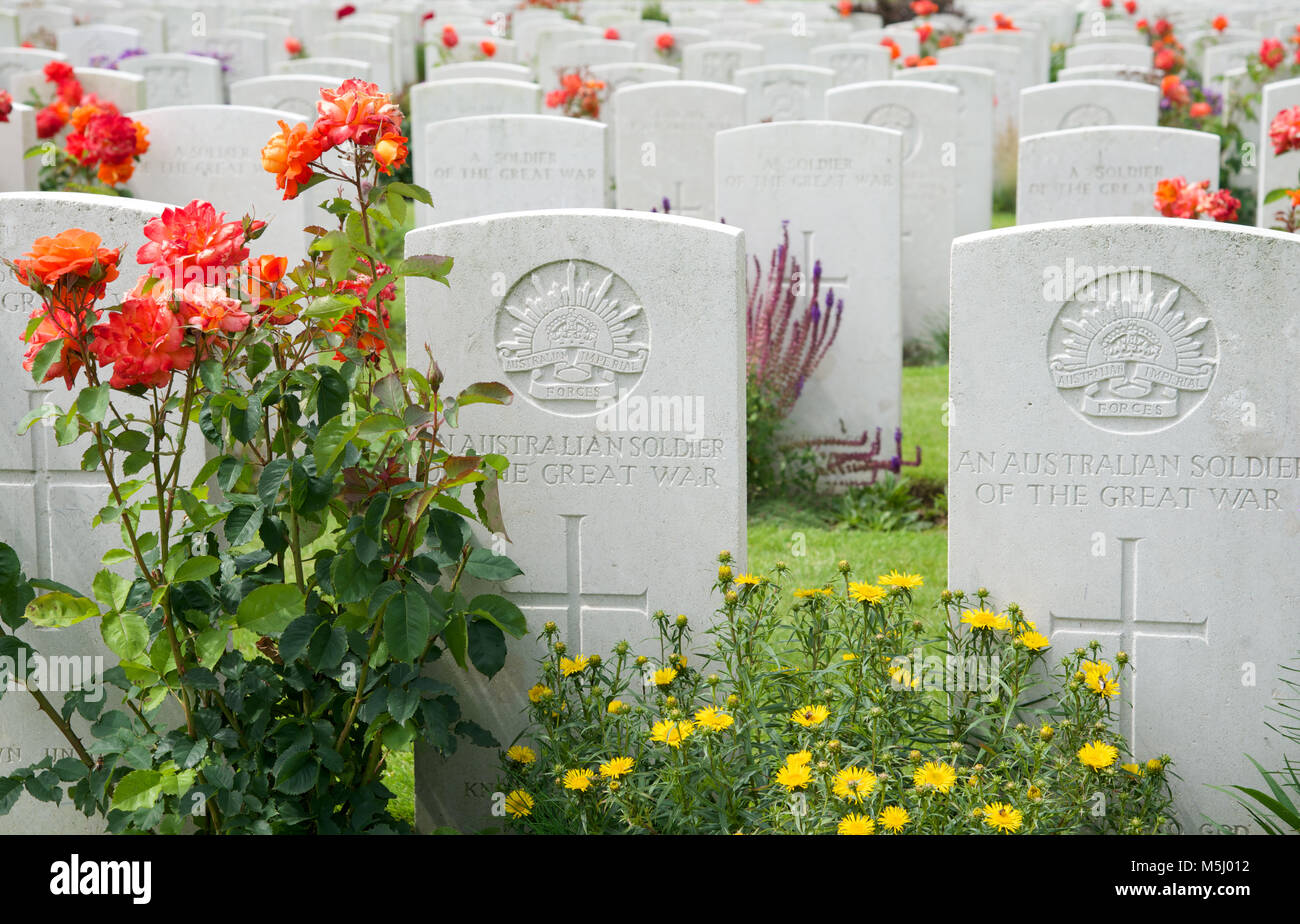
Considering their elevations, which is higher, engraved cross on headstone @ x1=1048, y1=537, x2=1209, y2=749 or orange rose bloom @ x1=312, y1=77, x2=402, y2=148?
orange rose bloom @ x1=312, y1=77, x2=402, y2=148

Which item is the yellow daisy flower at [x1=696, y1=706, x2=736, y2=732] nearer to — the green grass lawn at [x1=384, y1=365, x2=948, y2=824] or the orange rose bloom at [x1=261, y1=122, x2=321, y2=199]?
the orange rose bloom at [x1=261, y1=122, x2=321, y2=199]

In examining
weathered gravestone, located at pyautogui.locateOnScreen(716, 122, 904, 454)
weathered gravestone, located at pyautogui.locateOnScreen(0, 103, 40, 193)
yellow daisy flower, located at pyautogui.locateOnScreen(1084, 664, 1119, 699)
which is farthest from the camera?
weathered gravestone, located at pyautogui.locateOnScreen(0, 103, 40, 193)

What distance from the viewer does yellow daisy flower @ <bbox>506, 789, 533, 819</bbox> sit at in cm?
307

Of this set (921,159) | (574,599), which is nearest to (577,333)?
(574,599)

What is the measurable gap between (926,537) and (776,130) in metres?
1.76

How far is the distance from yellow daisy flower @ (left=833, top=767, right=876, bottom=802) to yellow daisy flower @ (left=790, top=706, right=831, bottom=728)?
0.12m

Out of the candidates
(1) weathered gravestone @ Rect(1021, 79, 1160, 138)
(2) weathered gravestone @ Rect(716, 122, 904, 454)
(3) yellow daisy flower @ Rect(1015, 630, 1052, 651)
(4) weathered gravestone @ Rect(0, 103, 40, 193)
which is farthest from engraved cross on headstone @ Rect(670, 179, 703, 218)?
(3) yellow daisy flower @ Rect(1015, 630, 1052, 651)

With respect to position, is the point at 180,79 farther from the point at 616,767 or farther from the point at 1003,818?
the point at 1003,818

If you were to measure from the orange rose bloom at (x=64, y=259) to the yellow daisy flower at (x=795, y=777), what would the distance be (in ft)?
5.03

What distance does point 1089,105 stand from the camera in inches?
322

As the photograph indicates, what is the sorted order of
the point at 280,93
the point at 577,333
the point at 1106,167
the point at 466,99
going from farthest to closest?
the point at 280,93, the point at 466,99, the point at 1106,167, the point at 577,333

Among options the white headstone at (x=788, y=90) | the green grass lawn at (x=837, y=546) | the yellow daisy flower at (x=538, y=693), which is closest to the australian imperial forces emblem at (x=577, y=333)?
the yellow daisy flower at (x=538, y=693)

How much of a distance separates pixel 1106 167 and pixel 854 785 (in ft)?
14.8

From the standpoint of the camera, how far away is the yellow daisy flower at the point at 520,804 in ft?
10.1
